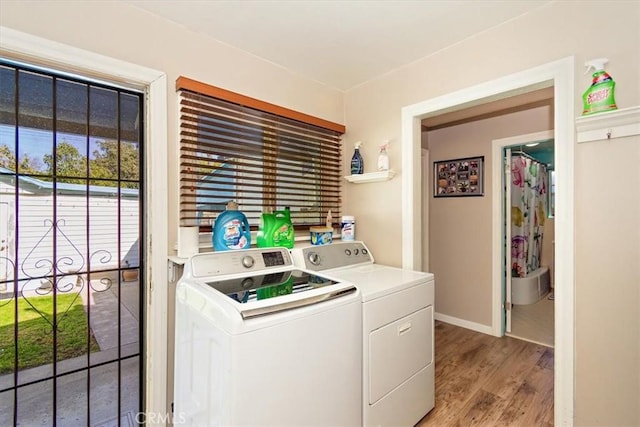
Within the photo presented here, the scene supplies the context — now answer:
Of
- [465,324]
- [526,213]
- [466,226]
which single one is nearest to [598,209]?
[466,226]

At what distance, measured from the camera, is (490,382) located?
2.21m

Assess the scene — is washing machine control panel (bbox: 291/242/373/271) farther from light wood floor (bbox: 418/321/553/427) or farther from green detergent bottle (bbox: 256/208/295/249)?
light wood floor (bbox: 418/321/553/427)

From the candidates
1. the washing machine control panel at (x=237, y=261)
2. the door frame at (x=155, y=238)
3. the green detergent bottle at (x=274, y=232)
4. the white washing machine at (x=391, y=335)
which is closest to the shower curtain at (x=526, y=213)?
the white washing machine at (x=391, y=335)

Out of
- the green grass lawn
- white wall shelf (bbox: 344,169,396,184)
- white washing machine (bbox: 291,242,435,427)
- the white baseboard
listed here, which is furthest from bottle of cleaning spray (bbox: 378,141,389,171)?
the white baseboard

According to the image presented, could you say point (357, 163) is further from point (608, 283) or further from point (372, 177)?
point (608, 283)

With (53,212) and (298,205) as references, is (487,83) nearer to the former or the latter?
(298,205)

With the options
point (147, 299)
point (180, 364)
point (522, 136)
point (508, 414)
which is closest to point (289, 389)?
point (180, 364)

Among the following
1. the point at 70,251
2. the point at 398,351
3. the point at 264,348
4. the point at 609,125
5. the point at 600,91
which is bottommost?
the point at 398,351

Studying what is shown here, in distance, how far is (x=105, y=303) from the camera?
154cm

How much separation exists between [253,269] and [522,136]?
2.77m

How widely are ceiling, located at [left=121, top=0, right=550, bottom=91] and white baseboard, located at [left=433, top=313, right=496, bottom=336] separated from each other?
8.68ft

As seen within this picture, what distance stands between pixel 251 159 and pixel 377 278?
1102 millimetres

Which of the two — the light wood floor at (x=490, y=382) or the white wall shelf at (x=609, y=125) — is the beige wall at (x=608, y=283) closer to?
the white wall shelf at (x=609, y=125)

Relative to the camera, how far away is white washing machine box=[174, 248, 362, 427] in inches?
39.5
